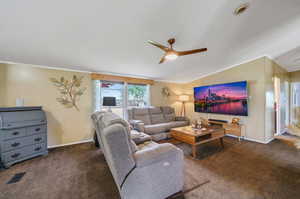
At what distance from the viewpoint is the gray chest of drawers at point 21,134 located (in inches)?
85.7

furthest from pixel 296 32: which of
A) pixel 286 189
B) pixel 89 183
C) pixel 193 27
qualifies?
pixel 89 183

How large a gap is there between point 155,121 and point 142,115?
53cm

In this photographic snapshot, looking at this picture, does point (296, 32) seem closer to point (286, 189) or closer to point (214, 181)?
point (286, 189)

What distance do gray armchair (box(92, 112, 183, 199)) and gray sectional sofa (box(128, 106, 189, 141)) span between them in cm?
186

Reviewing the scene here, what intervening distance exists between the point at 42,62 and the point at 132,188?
3549 millimetres

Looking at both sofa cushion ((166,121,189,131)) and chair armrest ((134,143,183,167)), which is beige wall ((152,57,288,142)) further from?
chair armrest ((134,143,183,167))

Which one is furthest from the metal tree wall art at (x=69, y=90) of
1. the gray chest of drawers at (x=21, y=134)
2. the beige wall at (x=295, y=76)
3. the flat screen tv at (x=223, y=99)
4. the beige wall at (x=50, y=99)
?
the beige wall at (x=295, y=76)

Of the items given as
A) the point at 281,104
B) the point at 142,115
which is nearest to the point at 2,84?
the point at 142,115

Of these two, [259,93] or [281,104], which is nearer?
[259,93]

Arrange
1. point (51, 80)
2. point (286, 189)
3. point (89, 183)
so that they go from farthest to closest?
point (51, 80)
point (89, 183)
point (286, 189)

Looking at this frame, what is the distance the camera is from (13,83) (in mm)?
2744

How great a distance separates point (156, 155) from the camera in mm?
1320

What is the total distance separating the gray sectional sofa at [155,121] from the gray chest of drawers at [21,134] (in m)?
2.17

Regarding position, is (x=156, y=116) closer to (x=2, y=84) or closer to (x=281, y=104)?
(x=2, y=84)
